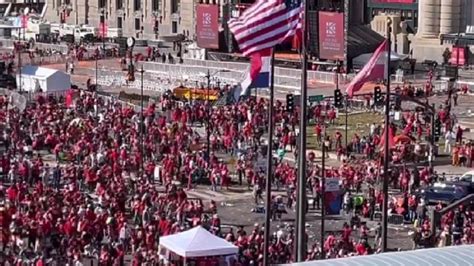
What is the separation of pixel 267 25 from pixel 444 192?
16054 mm

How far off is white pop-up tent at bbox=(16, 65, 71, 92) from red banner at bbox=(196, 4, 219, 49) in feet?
61.2

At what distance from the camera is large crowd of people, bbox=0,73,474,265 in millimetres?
34812

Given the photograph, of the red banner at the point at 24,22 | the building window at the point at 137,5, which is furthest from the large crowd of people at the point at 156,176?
the building window at the point at 137,5

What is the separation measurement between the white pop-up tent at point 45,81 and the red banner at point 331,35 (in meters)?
15.6

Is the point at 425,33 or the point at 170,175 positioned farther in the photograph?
the point at 425,33

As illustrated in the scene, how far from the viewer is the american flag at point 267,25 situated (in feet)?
88.9

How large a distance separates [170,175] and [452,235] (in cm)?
A: 1416

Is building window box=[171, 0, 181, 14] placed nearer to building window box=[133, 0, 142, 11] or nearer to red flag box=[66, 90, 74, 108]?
building window box=[133, 0, 142, 11]

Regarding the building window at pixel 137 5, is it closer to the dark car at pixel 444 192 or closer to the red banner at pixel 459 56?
the red banner at pixel 459 56

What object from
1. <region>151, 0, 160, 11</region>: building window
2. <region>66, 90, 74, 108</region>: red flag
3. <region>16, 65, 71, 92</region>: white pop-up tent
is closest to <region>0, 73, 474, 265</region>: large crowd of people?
<region>66, 90, 74, 108</region>: red flag

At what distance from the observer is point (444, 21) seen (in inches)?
3297

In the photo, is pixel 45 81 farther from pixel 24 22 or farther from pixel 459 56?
pixel 24 22

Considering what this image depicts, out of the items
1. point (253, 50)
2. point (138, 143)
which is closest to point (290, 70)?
point (138, 143)

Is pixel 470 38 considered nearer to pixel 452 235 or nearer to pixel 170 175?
pixel 170 175
